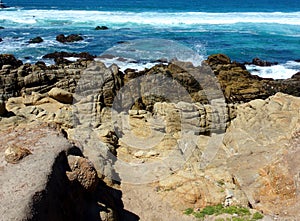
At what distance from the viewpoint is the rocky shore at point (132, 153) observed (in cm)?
795

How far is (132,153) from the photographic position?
43.4 ft

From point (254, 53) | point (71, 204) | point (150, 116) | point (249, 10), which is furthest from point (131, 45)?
point (249, 10)

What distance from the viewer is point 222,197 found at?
32.9ft

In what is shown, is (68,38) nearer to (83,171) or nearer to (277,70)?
(277,70)

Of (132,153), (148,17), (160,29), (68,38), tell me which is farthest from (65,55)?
(148,17)

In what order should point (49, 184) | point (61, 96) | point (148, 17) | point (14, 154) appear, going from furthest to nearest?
point (148, 17), point (61, 96), point (14, 154), point (49, 184)

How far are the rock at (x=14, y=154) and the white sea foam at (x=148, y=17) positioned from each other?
47951 millimetres

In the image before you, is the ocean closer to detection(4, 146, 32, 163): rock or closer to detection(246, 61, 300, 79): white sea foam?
detection(246, 61, 300, 79): white sea foam

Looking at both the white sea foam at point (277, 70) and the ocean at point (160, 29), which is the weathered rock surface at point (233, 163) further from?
the ocean at point (160, 29)

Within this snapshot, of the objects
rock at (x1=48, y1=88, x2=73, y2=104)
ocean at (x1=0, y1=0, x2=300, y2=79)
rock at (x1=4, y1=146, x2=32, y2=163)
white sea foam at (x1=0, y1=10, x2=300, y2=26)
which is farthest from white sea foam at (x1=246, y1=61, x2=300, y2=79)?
white sea foam at (x1=0, y1=10, x2=300, y2=26)

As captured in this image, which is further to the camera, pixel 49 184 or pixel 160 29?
pixel 160 29

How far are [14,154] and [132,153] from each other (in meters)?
5.75

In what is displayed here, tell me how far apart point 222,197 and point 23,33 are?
40305mm

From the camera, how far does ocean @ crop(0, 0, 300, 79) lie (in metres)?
35.1
